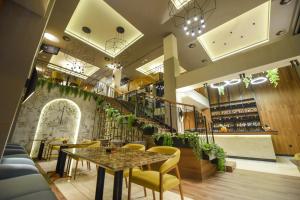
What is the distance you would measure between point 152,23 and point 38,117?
641 cm

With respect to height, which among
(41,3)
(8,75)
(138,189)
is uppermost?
(41,3)

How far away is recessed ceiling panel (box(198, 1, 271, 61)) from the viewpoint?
18.2 feet

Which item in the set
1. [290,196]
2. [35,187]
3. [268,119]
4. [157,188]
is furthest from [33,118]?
[268,119]

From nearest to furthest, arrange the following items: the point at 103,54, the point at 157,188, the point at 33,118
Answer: the point at 157,188, the point at 33,118, the point at 103,54

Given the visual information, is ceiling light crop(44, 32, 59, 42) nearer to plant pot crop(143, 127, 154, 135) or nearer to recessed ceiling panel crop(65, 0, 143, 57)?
recessed ceiling panel crop(65, 0, 143, 57)

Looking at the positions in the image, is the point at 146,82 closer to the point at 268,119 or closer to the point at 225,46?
the point at 225,46

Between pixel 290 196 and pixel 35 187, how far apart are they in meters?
4.07

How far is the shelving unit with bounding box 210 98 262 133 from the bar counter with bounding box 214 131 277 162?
1.19 meters

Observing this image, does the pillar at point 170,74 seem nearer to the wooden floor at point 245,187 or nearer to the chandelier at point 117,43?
the chandelier at point 117,43

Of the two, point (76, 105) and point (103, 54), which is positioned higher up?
point (103, 54)

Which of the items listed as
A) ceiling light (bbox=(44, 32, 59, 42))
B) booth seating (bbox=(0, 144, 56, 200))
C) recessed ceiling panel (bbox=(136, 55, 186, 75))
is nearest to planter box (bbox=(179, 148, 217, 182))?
booth seating (bbox=(0, 144, 56, 200))

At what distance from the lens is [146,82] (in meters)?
10.9

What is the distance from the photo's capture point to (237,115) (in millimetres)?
8711

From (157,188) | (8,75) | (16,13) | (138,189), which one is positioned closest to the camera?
(8,75)
